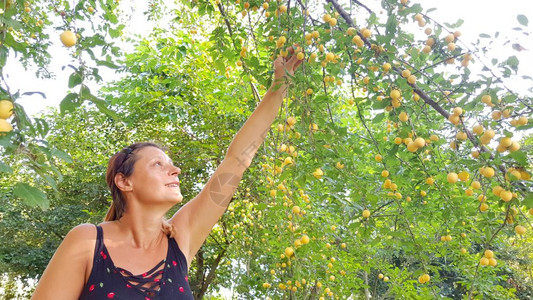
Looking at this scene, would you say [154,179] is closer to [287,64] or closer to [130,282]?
[130,282]

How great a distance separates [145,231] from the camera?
1459 millimetres

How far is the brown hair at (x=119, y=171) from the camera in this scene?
5.04 ft

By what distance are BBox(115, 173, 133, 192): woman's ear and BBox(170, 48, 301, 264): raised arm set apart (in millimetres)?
225

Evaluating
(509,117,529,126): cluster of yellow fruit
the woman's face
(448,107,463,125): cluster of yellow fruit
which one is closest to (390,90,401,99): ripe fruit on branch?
(448,107,463,125): cluster of yellow fruit

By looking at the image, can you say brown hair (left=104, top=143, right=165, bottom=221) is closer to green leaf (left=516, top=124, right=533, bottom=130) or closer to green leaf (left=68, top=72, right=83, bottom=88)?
green leaf (left=68, top=72, right=83, bottom=88)

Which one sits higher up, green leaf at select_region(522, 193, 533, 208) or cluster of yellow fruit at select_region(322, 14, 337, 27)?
cluster of yellow fruit at select_region(322, 14, 337, 27)

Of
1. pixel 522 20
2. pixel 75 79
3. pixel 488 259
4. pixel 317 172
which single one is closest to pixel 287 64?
pixel 317 172

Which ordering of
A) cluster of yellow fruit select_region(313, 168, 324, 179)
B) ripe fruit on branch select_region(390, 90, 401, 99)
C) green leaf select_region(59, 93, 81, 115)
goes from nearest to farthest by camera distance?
1. green leaf select_region(59, 93, 81, 115)
2. ripe fruit on branch select_region(390, 90, 401, 99)
3. cluster of yellow fruit select_region(313, 168, 324, 179)

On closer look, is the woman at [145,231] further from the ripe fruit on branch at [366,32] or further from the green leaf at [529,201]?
the green leaf at [529,201]

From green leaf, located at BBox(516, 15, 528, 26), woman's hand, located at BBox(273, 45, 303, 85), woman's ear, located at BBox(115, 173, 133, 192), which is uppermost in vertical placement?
woman's hand, located at BBox(273, 45, 303, 85)

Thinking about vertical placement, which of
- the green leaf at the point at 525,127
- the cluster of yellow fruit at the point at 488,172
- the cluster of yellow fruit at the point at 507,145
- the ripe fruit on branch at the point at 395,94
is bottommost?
the cluster of yellow fruit at the point at 488,172

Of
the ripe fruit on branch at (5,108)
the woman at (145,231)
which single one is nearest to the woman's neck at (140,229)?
the woman at (145,231)

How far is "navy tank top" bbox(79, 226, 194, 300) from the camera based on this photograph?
A: 1.26m

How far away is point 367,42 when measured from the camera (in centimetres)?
159
